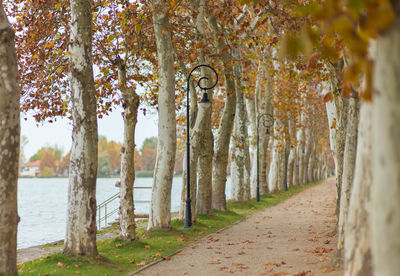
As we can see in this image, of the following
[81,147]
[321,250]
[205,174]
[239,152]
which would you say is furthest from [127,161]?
[239,152]

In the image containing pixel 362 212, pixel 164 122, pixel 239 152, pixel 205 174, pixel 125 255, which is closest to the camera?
pixel 362 212

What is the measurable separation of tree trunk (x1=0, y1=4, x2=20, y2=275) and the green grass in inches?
40.1

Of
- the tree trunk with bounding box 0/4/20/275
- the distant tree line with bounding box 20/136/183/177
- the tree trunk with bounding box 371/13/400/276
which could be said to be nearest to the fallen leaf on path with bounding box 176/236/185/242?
the tree trunk with bounding box 0/4/20/275

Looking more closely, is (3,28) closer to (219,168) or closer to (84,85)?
(84,85)

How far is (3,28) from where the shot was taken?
7.51 m

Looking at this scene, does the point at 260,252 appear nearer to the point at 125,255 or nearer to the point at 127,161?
the point at 125,255

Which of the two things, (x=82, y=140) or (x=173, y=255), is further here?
(x=173, y=255)

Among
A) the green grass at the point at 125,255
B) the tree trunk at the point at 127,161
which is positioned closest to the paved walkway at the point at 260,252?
the green grass at the point at 125,255

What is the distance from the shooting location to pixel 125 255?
414 inches

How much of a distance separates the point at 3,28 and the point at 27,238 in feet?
59.9

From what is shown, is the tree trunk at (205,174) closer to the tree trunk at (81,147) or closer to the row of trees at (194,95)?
the row of trees at (194,95)

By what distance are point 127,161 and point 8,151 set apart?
4.82 meters

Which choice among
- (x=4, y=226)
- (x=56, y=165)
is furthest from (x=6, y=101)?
(x=56, y=165)

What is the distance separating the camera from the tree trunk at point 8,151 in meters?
7.41
